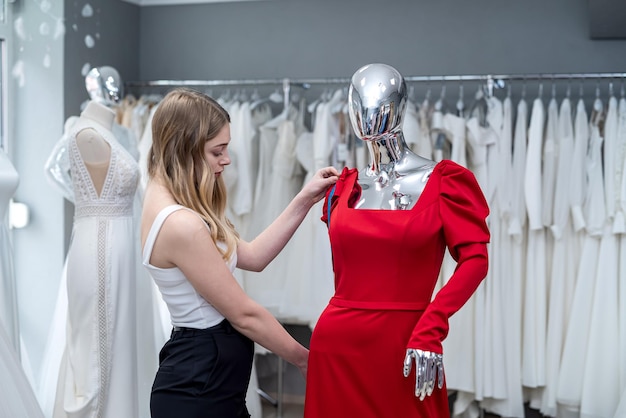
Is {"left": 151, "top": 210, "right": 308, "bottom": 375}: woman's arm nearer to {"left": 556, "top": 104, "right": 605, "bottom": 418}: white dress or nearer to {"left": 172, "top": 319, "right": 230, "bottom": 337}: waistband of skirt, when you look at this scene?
{"left": 172, "top": 319, "right": 230, "bottom": 337}: waistband of skirt

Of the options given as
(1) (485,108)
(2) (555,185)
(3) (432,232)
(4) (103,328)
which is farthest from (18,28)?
(3) (432,232)

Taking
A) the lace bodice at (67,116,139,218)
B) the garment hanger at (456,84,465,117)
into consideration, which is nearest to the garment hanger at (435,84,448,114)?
the garment hanger at (456,84,465,117)

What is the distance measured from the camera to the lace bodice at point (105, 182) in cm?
344

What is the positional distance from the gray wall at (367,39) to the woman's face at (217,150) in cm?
319

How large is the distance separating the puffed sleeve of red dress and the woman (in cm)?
40

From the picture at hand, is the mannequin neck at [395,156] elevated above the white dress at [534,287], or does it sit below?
above

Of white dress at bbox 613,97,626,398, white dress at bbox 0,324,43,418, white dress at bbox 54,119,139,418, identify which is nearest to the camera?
white dress at bbox 0,324,43,418

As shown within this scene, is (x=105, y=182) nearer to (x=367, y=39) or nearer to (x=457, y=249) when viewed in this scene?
(x=457, y=249)

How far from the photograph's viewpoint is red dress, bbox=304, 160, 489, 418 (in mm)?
2131

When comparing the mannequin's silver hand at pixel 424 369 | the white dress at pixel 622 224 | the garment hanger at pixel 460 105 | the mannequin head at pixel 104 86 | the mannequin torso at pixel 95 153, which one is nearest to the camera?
the mannequin's silver hand at pixel 424 369

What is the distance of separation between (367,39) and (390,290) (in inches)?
134

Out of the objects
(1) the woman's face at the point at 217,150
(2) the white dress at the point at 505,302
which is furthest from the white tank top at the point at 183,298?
(2) the white dress at the point at 505,302

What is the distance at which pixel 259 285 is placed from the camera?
194 inches

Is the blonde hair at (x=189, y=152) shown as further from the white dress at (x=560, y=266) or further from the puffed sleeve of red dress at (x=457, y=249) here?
the white dress at (x=560, y=266)
